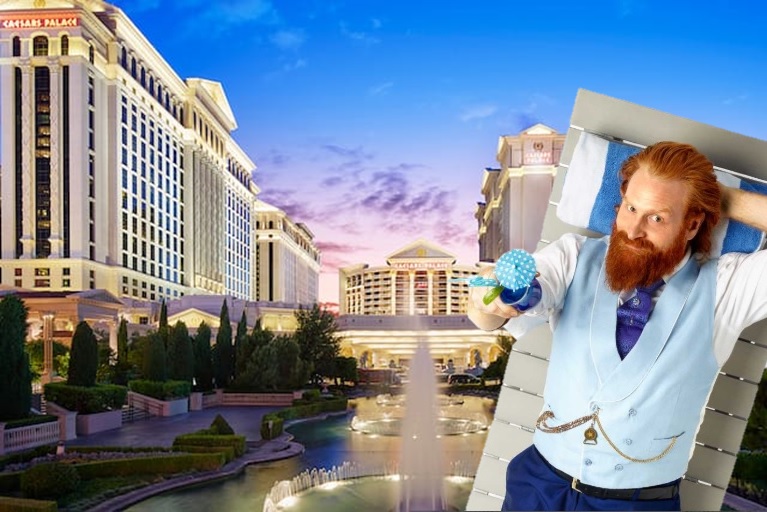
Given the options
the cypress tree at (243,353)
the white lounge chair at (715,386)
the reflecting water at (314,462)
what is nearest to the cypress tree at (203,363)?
the cypress tree at (243,353)

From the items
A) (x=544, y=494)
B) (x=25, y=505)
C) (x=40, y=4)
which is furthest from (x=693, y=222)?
(x=40, y=4)

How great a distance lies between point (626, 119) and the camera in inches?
96.1

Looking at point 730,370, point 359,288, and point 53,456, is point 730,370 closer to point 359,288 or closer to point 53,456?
point 53,456

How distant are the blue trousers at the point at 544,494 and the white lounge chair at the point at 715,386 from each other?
0.64 metres

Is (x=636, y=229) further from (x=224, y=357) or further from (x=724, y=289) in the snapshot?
(x=224, y=357)

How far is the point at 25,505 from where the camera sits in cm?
814

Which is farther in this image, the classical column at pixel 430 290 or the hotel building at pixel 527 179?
the classical column at pixel 430 290

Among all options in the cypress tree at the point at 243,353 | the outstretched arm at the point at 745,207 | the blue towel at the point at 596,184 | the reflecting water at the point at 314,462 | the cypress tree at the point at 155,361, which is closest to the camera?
the outstretched arm at the point at 745,207

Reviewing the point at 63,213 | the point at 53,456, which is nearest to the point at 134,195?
the point at 63,213

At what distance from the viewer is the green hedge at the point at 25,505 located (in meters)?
8.02

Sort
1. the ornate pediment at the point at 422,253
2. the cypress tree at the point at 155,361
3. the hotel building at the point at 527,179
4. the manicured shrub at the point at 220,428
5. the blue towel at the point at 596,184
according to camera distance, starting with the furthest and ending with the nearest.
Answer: the ornate pediment at the point at 422,253, the hotel building at the point at 527,179, the cypress tree at the point at 155,361, the manicured shrub at the point at 220,428, the blue towel at the point at 596,184

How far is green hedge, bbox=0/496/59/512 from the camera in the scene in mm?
8016

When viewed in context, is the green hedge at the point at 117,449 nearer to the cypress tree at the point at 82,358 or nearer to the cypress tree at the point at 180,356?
the cypress tree at the point at 82,358

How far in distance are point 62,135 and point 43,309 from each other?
1223 centimetres
